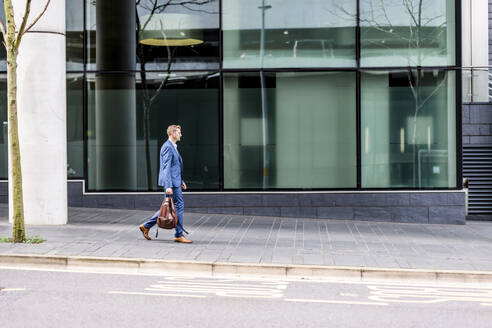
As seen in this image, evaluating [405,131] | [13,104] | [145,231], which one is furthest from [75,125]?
[405,131]

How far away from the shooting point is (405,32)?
1650cm

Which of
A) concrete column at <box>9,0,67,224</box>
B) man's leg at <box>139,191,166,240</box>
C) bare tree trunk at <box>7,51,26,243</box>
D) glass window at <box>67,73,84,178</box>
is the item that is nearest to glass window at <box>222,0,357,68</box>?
glass window at <box>67,73,84,178</box>

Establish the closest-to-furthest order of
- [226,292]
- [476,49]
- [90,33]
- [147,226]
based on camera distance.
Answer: [226,292] → [147,226] → [90,33] → [476,49]

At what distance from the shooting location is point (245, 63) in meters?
16.5

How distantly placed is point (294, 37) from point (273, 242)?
6130 mm

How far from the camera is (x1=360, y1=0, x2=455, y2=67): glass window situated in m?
16.4

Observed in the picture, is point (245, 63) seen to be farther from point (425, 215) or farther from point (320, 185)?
point (425, 215)

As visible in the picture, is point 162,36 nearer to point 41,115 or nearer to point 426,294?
point 41,115

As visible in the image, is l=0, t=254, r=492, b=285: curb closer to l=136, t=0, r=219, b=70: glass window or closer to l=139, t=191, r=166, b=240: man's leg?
l=139, t=191, r=166, b=240: man's leg

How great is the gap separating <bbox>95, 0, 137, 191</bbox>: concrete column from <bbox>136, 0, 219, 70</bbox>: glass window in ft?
1.43

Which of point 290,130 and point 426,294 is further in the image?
point 290,130

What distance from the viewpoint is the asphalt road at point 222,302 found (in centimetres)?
671

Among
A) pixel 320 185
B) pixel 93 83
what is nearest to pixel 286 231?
pixel 320 185

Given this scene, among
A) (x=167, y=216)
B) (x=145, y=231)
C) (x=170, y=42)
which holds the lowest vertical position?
(x=145, y=231)
